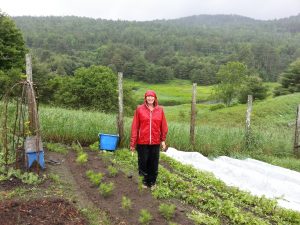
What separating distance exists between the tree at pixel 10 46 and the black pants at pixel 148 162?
73.9 feet

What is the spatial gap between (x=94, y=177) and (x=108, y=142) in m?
2.29

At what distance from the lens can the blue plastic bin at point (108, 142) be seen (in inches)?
334

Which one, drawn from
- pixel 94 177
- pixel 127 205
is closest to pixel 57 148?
pixel 94 177

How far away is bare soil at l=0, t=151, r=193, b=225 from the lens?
15.6 feet

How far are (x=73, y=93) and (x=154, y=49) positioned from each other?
72.0 metres

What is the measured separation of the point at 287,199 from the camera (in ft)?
21.7

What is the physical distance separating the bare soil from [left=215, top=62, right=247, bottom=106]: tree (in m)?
37.4

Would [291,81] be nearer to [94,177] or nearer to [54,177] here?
[94,177]

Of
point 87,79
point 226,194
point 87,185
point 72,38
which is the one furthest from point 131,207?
point 72,38

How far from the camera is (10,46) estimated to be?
26.8 m

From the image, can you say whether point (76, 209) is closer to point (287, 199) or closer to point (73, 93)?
point (287, 199)

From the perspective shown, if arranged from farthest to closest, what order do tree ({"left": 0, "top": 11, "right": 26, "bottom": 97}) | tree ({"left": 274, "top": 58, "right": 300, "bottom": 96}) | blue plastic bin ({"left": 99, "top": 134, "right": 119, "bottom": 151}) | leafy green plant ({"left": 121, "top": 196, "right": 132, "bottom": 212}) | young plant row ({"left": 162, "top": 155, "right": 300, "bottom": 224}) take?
tree ({"left": 274, "top": 58, "right": 300, "bottom": 96})
tree ({"left": 0, "top": 11, "right": 26, "bottom": 97})
blue plastic bin ({"left": 99, "top": 134, "right": 119, "bottom": 151})
young plant row ({"left": 162, "top": 155, "right": 300, "bottom": 224})
leafy green plant ({"left": 121, "top": 196, "right": 132, "bottom": 212})

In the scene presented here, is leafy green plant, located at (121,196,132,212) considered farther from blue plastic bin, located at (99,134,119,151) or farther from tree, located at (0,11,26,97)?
tree, located at (0,11,26,97)

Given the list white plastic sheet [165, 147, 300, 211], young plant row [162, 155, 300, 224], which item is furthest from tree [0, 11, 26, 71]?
young plant row [162, 155, 300, 224]
